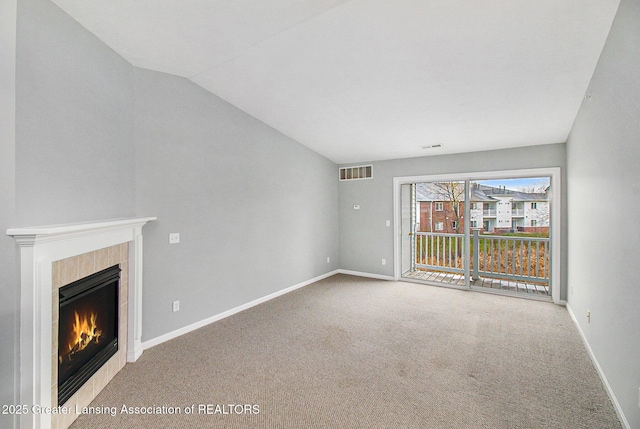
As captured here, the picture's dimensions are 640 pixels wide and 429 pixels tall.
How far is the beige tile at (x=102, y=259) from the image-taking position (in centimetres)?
217

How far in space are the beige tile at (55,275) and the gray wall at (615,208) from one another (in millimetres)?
3436

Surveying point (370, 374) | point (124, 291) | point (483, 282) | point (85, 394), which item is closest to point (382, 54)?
point (370, 374)

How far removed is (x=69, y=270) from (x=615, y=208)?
377cm

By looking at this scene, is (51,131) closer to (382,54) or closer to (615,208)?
(382,54)

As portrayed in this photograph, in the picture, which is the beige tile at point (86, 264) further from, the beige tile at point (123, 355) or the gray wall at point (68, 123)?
the beige tile at point (123, 355)

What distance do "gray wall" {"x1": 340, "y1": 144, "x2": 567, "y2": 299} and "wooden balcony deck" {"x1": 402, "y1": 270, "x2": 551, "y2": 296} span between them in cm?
71

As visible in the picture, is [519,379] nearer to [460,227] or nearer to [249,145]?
[460,227]

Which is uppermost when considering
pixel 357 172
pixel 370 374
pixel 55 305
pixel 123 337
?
pixel 357 172

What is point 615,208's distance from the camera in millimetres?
1960

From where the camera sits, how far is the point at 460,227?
5.38 meters

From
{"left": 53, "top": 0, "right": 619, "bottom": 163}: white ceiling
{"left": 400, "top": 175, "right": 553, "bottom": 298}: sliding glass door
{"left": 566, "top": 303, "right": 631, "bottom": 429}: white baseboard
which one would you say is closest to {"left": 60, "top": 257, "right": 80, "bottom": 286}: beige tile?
{"left": 53, "top": 0, "right": 619, "bottom": 163}: white ceiling

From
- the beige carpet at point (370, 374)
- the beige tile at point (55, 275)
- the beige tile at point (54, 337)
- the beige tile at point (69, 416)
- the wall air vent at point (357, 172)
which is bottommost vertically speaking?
the beige carpet at point (370, 374)

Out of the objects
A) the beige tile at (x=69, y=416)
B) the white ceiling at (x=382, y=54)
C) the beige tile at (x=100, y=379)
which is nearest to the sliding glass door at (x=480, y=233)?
the white ceiling at (x=382, y=54)

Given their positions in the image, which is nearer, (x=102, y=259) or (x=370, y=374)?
(x=102, y=259)
